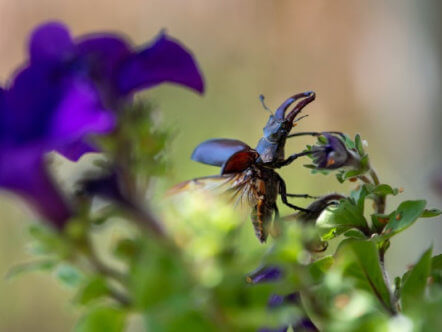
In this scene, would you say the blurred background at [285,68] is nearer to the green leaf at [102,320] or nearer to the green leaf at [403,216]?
the green leaf at [403,216]

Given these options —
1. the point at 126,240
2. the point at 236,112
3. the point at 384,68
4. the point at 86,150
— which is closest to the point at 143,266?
the point at 126,240

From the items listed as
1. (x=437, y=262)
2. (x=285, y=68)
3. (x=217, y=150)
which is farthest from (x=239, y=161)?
(x=285, y=68)

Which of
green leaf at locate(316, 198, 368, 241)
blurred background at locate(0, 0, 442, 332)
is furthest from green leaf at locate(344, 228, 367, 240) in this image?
blurred background at locate(0, 0, 442, 332)

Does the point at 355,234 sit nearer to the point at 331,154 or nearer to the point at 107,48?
the point at 331,154

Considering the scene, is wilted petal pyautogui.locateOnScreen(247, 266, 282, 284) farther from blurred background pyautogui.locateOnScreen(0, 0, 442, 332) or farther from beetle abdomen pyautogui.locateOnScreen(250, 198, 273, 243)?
blurred background pyautogui.locateOnScreen(0, 0, 442, 332)

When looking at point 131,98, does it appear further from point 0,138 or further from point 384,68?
point 384,68
